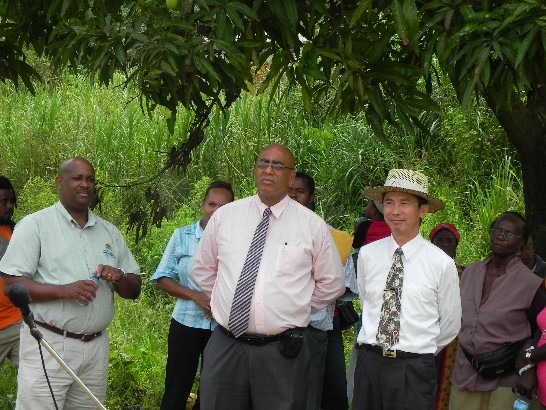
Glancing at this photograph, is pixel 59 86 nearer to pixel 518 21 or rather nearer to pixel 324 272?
pixel 324 272

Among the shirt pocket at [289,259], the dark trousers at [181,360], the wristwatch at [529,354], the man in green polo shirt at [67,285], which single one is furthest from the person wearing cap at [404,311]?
the dark trousers at [181,360]

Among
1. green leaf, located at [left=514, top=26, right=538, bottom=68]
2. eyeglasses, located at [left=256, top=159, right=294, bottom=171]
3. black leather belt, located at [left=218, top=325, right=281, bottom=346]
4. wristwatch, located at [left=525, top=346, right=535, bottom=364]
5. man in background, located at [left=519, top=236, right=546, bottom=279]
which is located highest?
green leaf, located at [left=514, top=26, right=538, bottom=68]

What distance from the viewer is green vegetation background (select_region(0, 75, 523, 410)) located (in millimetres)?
10953

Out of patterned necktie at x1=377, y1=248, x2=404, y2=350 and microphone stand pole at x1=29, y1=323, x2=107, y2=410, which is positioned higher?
patterned necktie at x1=377, y1=248, x2=404, y2=350

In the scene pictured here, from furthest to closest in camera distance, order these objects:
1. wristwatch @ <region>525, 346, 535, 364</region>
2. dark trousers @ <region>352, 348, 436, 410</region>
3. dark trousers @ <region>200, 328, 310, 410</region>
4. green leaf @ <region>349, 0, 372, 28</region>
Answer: wristwatch @ <region>525, 346, 535, 364</region> < dark trousers @ <region>200, 328, 310, 410</region> < dark trousers @ <region>352, 348, 436, 410</region> < green leaf @ <region>349, 0, 372, 28</region>

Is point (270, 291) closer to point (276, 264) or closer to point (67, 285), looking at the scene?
point (276, 264)

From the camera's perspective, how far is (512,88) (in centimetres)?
481

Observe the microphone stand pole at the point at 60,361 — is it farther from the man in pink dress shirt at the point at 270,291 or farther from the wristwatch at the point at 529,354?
the wristwatch at the point at 529,354

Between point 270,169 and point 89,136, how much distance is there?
901 cm

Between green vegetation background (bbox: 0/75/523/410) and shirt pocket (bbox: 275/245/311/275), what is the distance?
3803 millimetres

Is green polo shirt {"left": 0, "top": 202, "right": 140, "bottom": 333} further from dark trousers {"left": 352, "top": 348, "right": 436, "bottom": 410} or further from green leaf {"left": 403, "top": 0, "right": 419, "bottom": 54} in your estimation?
green leaf {"left": 403, "top": 0, "right": 419, "bottom": 54}

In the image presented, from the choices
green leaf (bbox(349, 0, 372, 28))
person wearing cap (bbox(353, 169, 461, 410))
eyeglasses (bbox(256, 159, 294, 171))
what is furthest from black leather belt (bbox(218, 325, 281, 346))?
green leaf (bbox(349, 0, 372, 28))

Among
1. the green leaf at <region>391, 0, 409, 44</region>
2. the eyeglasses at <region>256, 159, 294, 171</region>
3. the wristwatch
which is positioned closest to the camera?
the green leaf at <region>391, 0, 409, 44</region>

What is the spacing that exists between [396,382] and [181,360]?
2.20 m
